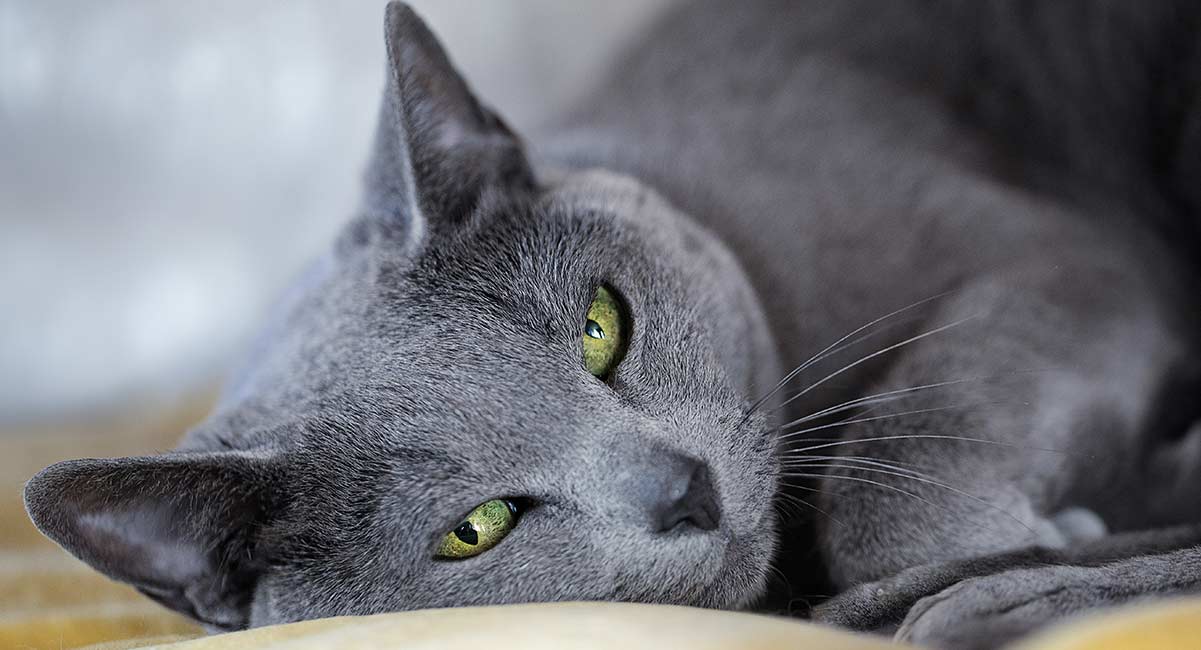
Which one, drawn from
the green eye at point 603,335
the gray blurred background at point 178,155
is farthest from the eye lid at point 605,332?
the gray blurred background at point 178,155

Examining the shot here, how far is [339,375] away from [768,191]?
64 cm

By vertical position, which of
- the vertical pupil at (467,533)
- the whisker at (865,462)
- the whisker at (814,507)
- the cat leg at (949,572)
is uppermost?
the vertical pupil at (467,533)

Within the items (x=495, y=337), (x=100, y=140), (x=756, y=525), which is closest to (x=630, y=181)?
(x=495, y=337)

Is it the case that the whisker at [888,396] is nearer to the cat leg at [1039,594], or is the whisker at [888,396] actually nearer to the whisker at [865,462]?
the whisker at [865,462]

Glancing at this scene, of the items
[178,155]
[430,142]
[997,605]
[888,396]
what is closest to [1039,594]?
[997,605]

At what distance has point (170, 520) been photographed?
0.90 metres

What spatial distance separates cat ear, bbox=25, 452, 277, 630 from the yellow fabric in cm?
7

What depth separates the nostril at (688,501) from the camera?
846 mm

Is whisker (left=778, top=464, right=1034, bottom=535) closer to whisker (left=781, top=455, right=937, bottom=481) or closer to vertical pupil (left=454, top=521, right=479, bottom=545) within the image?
whisker (left=781, top=455, right=937, bottom=481)

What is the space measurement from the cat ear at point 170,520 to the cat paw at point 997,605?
0.59 m

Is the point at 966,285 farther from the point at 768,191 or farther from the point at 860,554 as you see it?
the point at 860,554

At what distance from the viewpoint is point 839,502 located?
102 cm

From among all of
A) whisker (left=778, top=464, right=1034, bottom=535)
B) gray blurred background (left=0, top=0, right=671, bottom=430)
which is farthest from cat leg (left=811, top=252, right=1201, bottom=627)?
gray blurred background (left=0, top=0, right=671, bottom=430)

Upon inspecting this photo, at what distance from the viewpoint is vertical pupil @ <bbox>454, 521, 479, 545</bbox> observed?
900mm
